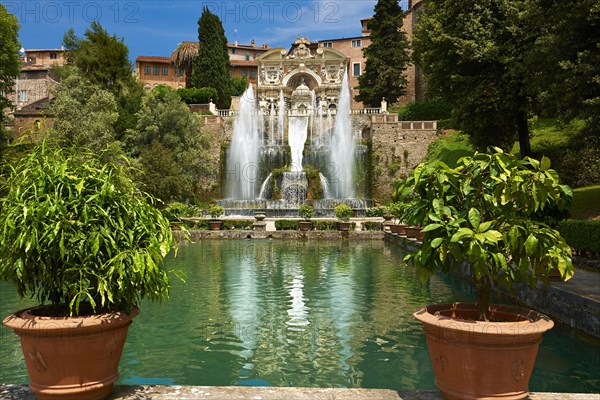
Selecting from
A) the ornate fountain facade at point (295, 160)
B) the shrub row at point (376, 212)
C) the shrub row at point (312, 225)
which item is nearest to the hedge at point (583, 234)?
the shrub row at point (312, 225)

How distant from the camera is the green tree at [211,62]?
58031 mm

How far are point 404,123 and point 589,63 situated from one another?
30.9 meters

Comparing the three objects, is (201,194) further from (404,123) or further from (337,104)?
(337,104)

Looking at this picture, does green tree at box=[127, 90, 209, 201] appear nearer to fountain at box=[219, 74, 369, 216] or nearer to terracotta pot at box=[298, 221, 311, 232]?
fountain at box=[219, 74, 369, 216]

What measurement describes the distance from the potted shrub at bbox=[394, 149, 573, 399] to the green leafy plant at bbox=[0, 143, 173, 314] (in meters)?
2.14

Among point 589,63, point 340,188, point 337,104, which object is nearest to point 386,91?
point 337,104

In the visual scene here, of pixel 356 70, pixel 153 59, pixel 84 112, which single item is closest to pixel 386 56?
pixel 356 70

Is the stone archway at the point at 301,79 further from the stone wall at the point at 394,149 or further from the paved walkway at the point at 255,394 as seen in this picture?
the paved walkway at the point at 255,394

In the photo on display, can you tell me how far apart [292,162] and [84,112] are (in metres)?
17.5

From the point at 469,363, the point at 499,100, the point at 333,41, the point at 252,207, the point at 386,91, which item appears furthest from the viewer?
the point at 333,41

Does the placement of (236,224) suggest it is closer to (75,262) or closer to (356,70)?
(75,262)

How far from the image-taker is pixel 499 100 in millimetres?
20812

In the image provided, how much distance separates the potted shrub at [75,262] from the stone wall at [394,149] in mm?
39994

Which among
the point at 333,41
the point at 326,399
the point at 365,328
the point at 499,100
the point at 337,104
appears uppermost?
the point at 333,41
